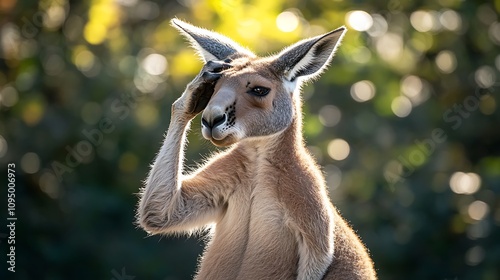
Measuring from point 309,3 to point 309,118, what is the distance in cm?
245

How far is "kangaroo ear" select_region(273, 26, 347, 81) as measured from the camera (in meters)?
8.88

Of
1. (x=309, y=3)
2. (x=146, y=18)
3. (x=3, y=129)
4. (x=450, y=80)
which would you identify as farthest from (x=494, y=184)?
(x=3, y=129)

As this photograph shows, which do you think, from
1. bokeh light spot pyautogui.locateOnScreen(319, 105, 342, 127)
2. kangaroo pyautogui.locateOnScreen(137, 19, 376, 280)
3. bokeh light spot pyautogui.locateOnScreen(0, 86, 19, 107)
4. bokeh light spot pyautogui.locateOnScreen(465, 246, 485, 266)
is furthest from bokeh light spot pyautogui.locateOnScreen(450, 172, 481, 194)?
kangaroo pyautogui.locateOnScreen(137, 19, 376, 280)

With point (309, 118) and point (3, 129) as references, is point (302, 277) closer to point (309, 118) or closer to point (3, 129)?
point (309, 118)

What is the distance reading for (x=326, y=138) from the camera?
23.6 m

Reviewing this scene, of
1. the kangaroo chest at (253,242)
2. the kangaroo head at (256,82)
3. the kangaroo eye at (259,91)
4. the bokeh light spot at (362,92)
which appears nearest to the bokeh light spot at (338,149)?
the bokeh light spot at (362,92)

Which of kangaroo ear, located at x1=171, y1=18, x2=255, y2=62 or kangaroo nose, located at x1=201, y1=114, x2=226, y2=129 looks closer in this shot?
kangaroo nose, located at x1=201, y1=114, x2=226, y2=129

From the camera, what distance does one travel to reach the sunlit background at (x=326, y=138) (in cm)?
2236

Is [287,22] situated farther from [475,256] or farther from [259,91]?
[475,256]

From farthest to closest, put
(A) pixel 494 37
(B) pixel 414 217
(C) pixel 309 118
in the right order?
(A) pixel 494 37 < (B) pixel 414 217 < (C) pixel 309 118

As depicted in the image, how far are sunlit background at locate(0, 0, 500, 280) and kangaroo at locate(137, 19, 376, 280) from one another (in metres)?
12.1

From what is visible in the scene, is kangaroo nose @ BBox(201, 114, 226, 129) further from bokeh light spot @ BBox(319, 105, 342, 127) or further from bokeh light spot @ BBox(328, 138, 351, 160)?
bokeh light spot @ BBox(319, 105, 342, 127)

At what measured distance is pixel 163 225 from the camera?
9.07m

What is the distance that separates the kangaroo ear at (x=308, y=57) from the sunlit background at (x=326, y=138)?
1205cm
